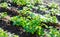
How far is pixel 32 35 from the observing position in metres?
7.07

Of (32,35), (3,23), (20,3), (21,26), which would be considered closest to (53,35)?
(32,35)

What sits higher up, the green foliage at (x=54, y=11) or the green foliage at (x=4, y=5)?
the green foliage at (x=4, y=5)

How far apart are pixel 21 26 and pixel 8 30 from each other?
469 millimetres

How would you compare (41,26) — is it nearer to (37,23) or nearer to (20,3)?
(37,23)

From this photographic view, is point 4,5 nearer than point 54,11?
Yes

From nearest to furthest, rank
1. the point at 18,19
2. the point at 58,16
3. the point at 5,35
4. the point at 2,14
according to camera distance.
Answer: the point at 5,35 < the point at 18,19 < the point at 2,14 < the point at 58,16

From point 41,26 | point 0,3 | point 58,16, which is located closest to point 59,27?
point 41,26

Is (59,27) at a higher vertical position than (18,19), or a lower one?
lower

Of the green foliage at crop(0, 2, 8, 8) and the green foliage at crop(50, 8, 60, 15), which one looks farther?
the green foliage at crop(50, 8, 60, 15)

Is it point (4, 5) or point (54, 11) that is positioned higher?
point (4, 5)

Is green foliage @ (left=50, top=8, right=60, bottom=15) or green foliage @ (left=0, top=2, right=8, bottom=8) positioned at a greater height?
green foliage @ (left=0, top=2, right=8, bottom=8)

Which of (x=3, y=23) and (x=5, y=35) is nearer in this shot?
(x=5, y=35)

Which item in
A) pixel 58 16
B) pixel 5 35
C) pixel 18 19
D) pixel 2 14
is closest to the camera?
pixel 5 35

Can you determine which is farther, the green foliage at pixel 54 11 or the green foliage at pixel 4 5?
the green foliage at pixel 54 11
